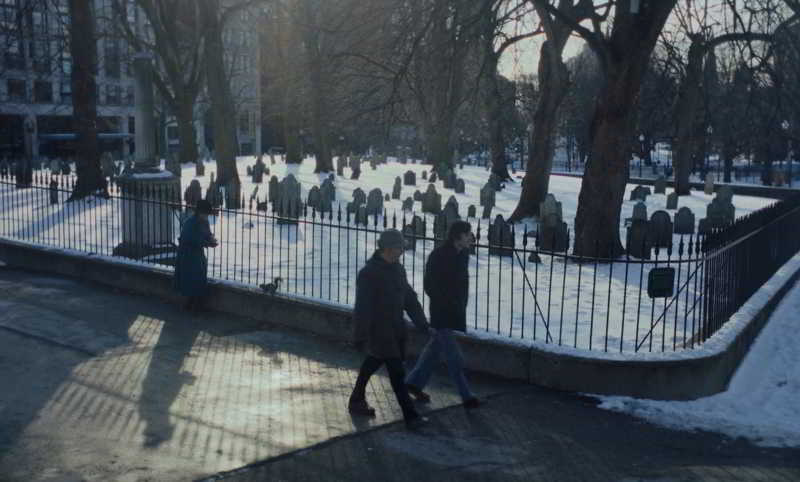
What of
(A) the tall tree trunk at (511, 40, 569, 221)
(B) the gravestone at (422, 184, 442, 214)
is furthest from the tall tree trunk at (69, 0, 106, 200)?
(A) the tall tree trunk at (511, 40, 569, 221)

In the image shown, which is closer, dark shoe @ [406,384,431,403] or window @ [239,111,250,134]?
dark shoe @ [406,384,431,403]

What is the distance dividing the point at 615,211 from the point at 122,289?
7.75 m

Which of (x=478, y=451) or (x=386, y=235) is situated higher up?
(x=386, y=235)

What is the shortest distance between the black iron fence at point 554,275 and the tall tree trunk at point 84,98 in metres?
3.90

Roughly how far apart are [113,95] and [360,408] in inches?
2600

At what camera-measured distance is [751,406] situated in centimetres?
757

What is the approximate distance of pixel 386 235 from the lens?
6.41 m

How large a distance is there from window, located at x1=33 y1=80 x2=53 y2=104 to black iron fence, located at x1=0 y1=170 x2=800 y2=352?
47432 mm

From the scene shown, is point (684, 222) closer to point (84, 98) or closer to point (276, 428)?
point (276, 428)

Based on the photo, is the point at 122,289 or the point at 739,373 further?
the point at 122,289

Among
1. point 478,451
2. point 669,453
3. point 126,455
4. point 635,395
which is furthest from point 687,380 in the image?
point 126,455

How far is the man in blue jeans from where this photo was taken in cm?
683

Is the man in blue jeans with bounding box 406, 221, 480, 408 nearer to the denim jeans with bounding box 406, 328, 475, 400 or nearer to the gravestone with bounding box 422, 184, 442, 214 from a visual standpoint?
the denim jeans with bounding box 406, 328, 475, 400

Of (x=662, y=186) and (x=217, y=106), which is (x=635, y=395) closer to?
(x=217, y=106)
